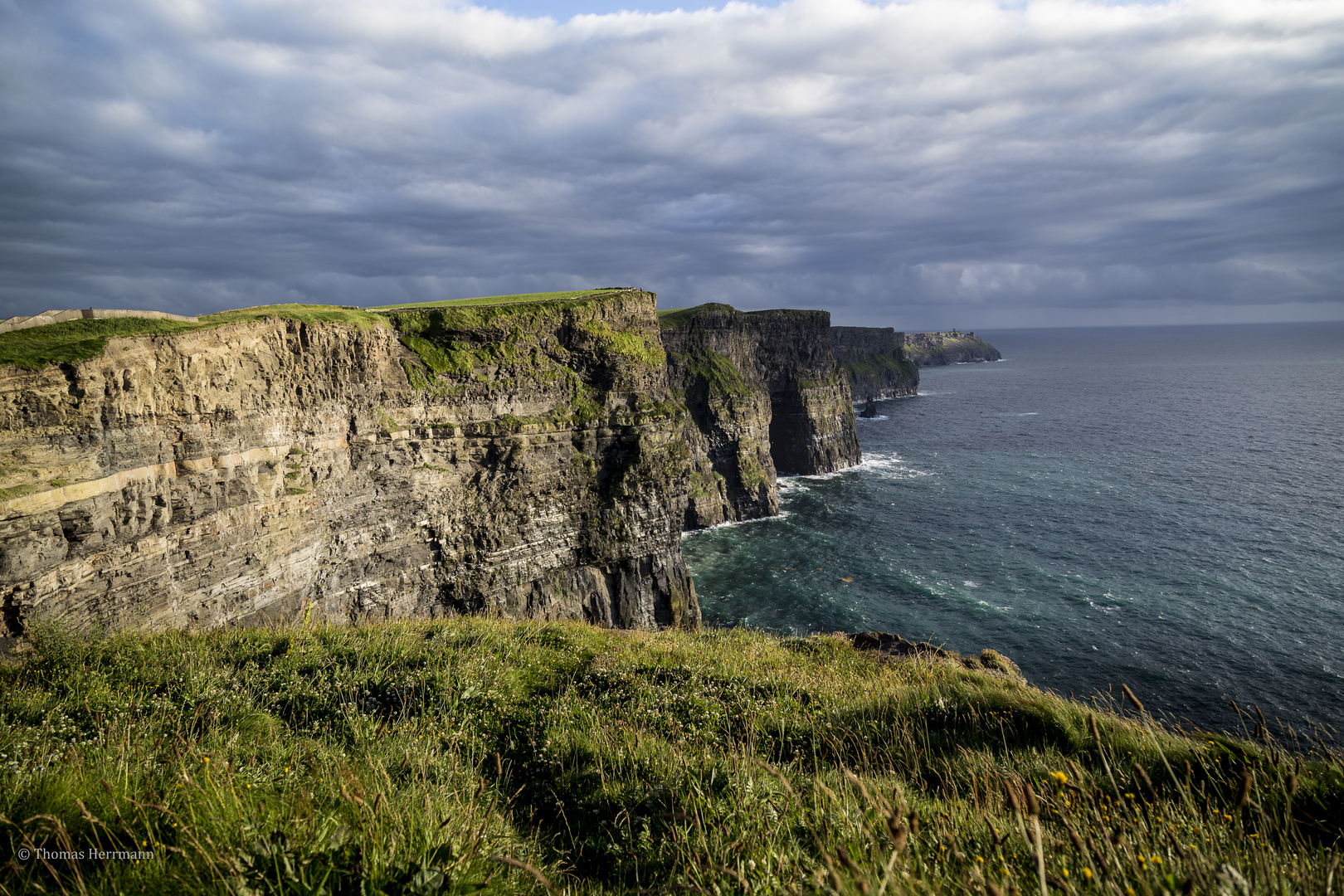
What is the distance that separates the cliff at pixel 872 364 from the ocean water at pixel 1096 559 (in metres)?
68.8

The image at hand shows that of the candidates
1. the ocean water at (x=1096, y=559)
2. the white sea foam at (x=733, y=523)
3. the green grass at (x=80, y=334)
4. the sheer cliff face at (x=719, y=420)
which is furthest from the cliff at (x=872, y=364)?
the green grass at (x=80, y=334)

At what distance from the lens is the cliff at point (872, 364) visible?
163m

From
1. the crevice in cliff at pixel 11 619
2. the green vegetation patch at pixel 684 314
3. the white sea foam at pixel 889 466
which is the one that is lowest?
the white sea foam at pixel 889 466

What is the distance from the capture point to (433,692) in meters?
8.99

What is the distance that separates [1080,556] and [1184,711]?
20.4 m

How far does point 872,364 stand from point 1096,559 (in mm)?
126531

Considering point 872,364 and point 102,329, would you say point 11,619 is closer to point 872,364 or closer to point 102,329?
point 102,329

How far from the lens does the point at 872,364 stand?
168m

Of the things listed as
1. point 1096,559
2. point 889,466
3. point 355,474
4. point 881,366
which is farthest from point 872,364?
point 355,474

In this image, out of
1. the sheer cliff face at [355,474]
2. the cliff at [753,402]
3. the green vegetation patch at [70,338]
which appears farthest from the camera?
the cliff at [753,402]

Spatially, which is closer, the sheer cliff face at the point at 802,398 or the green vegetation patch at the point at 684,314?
the green vegetation patch at the point at 684,314

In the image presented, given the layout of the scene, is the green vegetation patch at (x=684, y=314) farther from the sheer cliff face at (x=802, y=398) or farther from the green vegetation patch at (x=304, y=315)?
the green vegetation patch at (x=304, y=315)

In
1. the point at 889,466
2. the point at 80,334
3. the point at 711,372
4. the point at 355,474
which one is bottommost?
the point at 889,466

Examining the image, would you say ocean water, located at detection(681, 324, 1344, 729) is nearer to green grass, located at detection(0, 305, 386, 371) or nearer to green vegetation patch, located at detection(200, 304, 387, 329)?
green vegetation patch, located at detection(200, 304, 387, 329)
